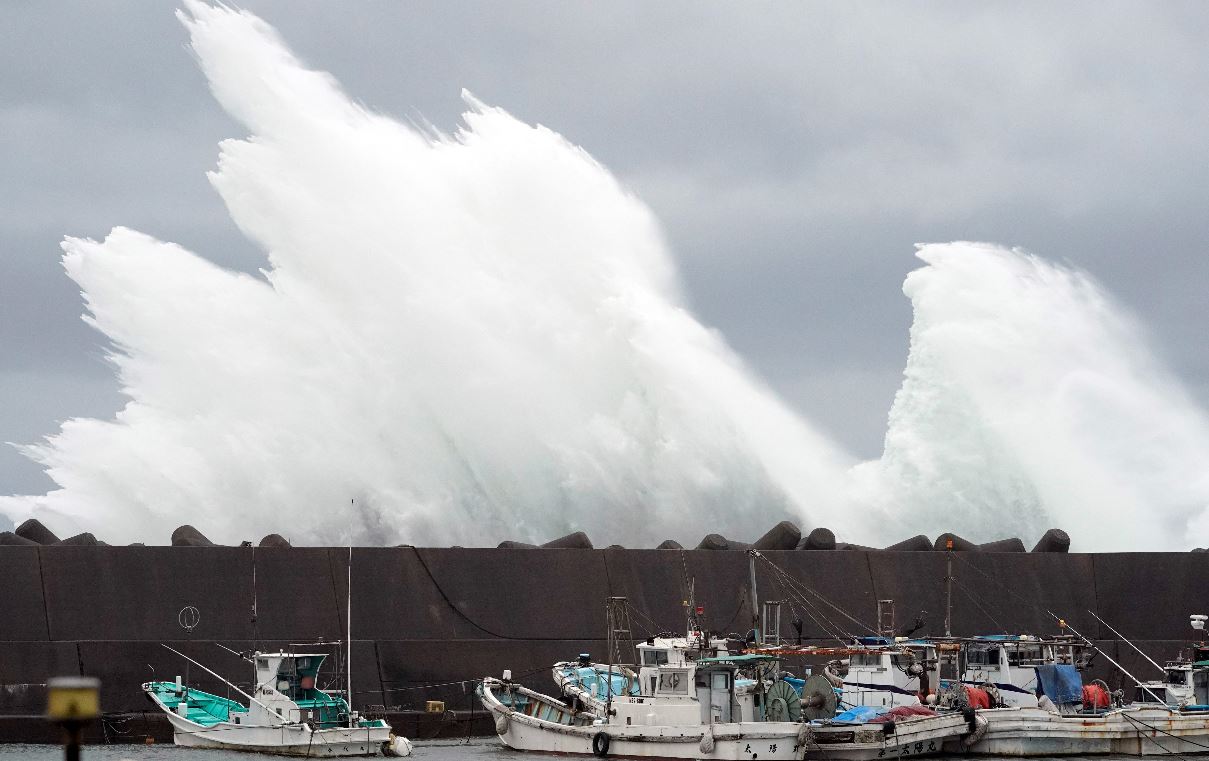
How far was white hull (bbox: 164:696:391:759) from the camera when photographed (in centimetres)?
3005

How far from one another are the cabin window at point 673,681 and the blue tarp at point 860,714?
9.50 ft

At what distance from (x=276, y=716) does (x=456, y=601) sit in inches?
187

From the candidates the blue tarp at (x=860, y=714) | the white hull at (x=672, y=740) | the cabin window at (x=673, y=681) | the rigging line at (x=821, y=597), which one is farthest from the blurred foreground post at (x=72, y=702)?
the rigging line at (x=821, y=597)

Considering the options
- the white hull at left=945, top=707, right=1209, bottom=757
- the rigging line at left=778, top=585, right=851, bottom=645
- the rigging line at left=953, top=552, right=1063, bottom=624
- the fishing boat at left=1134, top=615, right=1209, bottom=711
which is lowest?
the white hull at left=945, top=707, right=1209, bottom=757

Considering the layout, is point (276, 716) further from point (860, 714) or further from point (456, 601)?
point (860, 714)

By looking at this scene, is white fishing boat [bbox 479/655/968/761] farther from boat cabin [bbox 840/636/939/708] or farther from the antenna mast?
the antenna mast

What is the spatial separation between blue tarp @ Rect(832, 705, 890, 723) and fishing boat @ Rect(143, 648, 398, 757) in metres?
8.27

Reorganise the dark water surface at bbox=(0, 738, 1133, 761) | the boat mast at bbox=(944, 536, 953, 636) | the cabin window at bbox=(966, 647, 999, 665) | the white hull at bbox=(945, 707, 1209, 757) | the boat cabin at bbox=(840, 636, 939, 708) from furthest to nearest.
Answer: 1. the boat mast at bbox=(944, 536, 953, 636)
2. the cabin window at bbox=(966, 647, 999, 665)
3. the boat cabin at bbox=(840, 636, 939, 708)
4. the white hull at bbox=(945, 707, 1209, 757)
5. the dark water surface at bbox=(0, 738, 1133, 761)

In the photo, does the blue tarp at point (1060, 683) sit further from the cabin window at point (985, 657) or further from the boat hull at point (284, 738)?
the boat hull at point (284, 738)

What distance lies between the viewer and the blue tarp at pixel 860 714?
3072cm

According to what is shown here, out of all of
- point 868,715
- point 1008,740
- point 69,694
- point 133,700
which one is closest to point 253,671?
point 133,700

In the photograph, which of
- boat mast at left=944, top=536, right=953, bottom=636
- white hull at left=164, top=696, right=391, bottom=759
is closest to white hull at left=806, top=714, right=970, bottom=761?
boat mast at left=944, top=536, right=953, bottom=636

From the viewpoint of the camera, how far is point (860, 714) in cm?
3122

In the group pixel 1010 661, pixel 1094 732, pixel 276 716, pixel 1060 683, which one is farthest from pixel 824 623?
pixel 276 716
